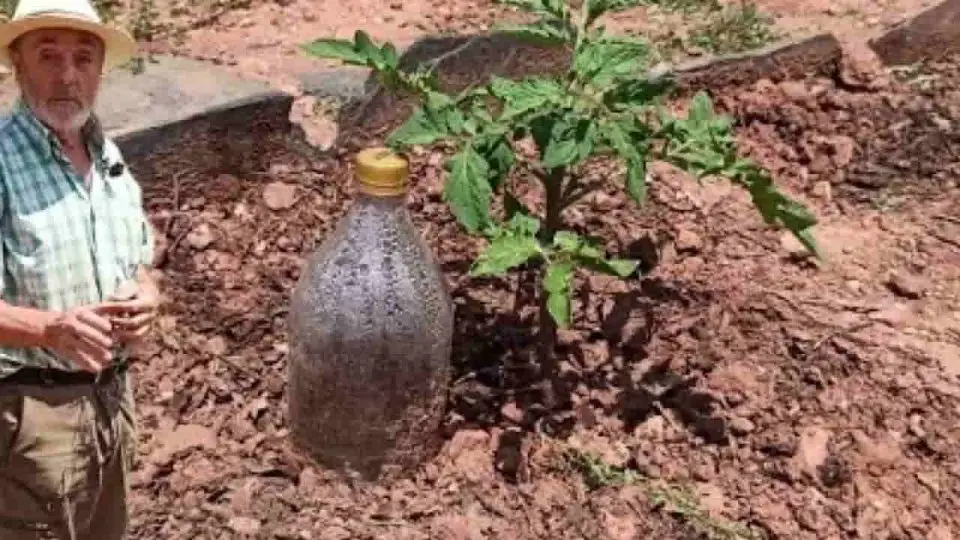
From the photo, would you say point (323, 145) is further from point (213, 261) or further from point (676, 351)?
point (676, 351)

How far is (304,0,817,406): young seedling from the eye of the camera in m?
3.10

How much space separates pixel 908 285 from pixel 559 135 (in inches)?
43.5

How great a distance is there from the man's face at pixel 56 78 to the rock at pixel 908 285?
2.09 metres

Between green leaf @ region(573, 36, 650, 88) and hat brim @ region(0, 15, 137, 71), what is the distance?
1003 mm

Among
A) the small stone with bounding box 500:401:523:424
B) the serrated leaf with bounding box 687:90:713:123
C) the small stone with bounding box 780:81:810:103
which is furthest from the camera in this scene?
the small stone with bounding box 780:81:810:103

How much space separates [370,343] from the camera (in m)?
3.28

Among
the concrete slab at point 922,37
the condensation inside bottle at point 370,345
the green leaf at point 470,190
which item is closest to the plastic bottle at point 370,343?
the condensation inside bottle at point 370,345

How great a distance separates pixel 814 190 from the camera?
13.5ft

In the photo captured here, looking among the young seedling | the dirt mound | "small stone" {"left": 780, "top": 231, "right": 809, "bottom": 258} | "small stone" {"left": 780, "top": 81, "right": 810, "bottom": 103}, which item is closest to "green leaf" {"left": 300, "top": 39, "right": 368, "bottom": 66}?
the young seedling

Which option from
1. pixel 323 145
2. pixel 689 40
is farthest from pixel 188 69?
pixel 689 40

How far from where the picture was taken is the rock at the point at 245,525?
10.5 feet

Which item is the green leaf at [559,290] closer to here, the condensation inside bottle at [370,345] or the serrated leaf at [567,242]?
the serrated leaf at [567,242]

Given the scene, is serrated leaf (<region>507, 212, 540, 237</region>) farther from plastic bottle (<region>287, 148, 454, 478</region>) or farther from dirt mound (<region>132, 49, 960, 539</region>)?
dirt mound (<region>132, 49, 960, 539</region>)

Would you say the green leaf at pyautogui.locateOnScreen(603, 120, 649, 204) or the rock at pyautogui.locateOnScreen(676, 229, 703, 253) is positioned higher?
the green leaf at pyautogui.locateOnScreen(603, 120, 649, 204)
